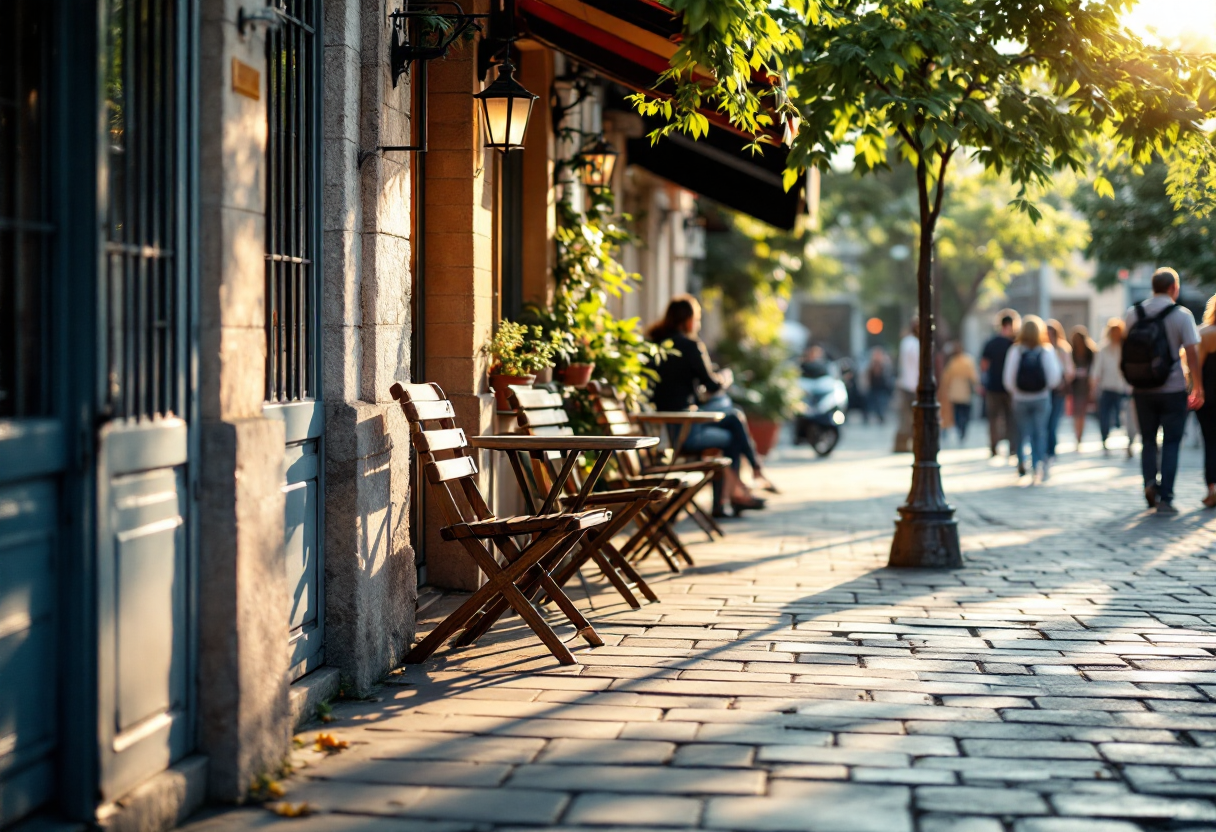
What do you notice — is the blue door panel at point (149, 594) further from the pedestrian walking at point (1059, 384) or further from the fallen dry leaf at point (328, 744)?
the pedestrian walking at point (1059, 384)

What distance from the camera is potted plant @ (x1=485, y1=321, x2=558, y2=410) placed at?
729cm

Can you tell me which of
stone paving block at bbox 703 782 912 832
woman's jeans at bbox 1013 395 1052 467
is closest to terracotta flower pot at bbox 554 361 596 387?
stone paving block at bbox 703 782 912 832

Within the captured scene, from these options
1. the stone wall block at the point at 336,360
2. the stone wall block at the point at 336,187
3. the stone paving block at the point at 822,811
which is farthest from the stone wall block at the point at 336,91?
the stone paving block at the point at 822,811

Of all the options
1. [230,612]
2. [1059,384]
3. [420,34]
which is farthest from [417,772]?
[1059,384]

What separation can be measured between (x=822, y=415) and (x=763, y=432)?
1.52 metres

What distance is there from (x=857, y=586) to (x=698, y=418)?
1902 mm

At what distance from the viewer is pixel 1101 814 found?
3570 millimetres

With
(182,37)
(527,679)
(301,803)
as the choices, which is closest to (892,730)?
(527,679)

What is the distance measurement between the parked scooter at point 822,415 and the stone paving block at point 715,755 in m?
14.8

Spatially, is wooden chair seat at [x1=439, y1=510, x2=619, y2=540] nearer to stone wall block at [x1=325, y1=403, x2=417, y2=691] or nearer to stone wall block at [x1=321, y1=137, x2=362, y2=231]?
stone wall block at [x1=325, y1=403, x2=417, y2=691]

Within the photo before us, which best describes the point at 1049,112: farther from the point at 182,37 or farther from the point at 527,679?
the point at 182,37

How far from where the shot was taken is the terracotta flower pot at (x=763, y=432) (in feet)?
57.1

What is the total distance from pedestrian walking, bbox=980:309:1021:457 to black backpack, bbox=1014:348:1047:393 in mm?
2355

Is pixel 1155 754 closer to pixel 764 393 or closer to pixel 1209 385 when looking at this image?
pixel 1209 385
